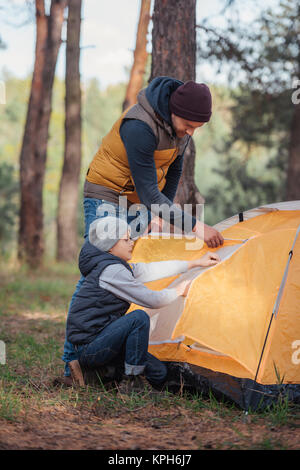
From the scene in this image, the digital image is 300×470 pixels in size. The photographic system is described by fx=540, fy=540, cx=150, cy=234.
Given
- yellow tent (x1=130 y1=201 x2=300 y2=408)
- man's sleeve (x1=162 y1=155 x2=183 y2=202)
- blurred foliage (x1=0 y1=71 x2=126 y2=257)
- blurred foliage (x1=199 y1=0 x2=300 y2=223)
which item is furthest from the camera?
blurred foliage (x1=0 y1=71 x2=126 y2=257)

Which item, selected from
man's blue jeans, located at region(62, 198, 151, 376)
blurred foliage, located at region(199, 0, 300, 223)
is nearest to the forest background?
blurred foliage, located at region(199, 0, 300, 223)

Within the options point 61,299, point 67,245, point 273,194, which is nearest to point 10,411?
point 61,299

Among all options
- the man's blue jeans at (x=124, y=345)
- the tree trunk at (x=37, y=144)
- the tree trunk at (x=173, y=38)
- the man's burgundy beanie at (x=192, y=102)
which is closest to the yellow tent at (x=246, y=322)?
the man's blue jeans at (x=124, y=345)

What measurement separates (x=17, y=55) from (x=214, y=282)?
16397mm

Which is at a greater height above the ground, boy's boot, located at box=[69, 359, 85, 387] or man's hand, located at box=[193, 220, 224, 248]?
man's hand, located at box=[193, 220, 224, 248]

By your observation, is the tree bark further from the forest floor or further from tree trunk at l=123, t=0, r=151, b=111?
the forest floor

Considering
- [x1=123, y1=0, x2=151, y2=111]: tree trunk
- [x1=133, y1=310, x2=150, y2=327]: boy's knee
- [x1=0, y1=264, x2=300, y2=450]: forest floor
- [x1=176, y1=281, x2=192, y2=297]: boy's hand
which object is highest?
[x1=123, y1=0, x2=151, y2=111]: tree trunk

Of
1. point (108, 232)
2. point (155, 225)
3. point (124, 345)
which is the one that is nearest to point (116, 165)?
point (108, 232)

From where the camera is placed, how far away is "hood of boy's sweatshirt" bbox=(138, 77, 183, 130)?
11.7 feet

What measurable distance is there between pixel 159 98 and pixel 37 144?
7959 mm

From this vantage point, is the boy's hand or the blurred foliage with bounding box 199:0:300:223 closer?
the boy's hand

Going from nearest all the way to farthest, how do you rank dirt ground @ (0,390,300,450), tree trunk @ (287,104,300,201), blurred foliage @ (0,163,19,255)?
dirt ground @ (0,390,300,450), tree trunk @ (287,104,300,201), blurred foliage @ (0,163,19,255)

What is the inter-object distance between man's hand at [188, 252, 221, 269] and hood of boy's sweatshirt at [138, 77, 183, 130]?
0.94 m

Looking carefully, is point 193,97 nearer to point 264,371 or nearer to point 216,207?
point 264,371
